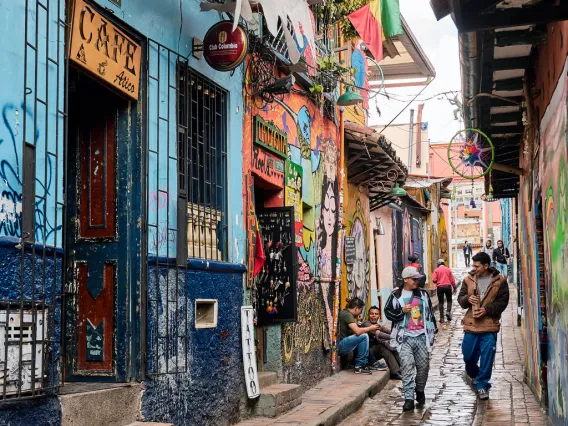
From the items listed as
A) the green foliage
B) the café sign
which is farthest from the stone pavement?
the green foliage

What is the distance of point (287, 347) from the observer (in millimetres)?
10953

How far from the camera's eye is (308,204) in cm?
1235

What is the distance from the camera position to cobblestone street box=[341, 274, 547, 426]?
9617mm

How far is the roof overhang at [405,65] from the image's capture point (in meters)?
19.7

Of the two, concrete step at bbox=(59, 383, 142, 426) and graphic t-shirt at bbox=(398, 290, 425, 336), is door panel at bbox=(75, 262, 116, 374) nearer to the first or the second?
concrete step at bbox=(59, 383, 142, 426)

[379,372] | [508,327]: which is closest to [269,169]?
[379,372]

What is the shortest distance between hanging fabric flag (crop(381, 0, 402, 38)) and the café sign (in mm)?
6225

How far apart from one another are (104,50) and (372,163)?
10.5 meters

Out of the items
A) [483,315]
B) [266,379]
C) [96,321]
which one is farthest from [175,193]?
[483,315]

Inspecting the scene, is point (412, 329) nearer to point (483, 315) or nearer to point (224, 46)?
point (483, 315)

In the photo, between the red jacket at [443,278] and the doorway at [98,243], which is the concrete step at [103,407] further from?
the red jacket at [443,278]

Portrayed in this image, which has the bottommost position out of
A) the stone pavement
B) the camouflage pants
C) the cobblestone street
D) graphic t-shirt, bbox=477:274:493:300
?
the cobblestone street

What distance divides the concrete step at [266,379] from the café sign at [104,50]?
13.6ft

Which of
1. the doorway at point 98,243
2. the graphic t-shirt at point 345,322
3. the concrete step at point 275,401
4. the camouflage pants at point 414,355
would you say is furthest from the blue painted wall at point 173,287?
the graphic t-shirt at point 345,322
